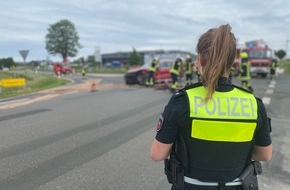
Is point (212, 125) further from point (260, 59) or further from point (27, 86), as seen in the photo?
point (260, 59)

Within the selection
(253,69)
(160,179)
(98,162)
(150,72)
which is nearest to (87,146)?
(98,162)

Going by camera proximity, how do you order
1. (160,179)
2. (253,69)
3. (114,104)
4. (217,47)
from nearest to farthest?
1. (217,47)
2. (160,179)
3. (114,104)
4. (253,69)

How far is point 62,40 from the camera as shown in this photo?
103938 mm

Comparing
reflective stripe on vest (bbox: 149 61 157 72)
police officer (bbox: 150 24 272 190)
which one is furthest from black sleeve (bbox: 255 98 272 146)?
reflective stripe on vest (bbox: 149 61 157 72)

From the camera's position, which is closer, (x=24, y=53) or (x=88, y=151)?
(x=88, y=151)

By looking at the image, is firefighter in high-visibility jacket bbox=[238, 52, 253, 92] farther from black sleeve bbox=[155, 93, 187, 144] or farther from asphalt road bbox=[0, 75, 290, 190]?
black sleeve bbox=[155, 93, 187, 144]

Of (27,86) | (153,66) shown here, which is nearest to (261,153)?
(153,66)

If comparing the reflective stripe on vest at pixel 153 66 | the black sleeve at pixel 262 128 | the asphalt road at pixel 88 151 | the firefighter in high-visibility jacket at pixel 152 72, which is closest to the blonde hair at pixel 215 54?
the black sleeve at pixel 262 128

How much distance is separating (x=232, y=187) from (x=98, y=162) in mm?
3958

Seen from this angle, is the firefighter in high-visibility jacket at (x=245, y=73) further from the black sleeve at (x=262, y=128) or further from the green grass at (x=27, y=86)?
the black sleeve at (x=262, y=128)

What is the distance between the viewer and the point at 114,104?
13.1 m

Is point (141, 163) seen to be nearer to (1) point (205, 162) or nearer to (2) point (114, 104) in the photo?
(1) point (205, 162)

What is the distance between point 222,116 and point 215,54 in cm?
34

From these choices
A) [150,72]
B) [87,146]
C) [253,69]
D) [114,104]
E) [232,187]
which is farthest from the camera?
[253,69]
